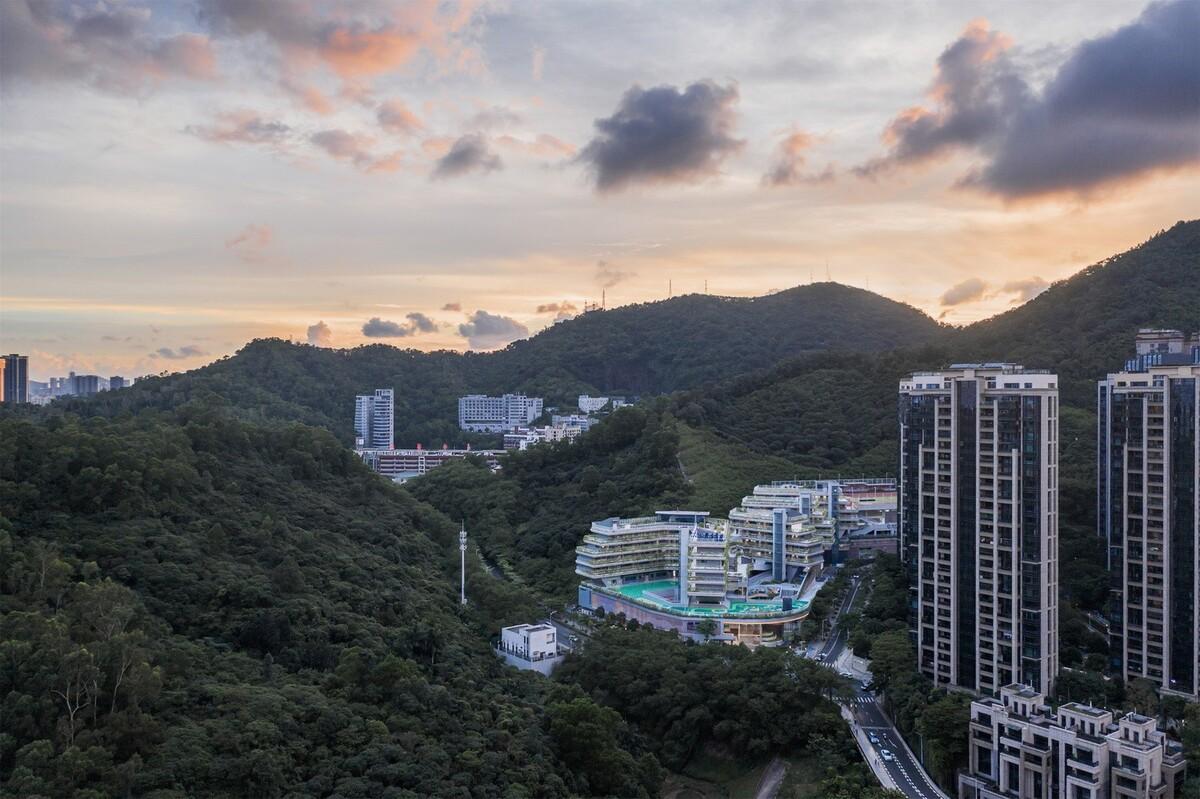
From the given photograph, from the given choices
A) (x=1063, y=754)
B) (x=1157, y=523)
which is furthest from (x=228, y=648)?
(x=1157, y=523)

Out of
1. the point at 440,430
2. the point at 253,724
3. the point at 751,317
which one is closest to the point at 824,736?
the point at 253,724

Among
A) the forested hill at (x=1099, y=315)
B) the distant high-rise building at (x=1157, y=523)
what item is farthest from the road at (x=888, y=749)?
the forested hill at (x=1099, y=315)

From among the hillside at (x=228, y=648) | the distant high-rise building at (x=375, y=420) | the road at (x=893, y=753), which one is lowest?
the road at (x=893, y=753)

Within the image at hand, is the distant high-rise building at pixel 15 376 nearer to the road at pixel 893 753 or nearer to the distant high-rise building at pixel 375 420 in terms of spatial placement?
the distant high-rise building at pixel 375 420

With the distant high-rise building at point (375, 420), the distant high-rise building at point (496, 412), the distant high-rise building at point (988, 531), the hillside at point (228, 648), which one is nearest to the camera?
the hillside at point (228, 648)

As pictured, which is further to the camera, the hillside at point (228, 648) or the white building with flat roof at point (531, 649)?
the white building with flat roof at point (531, 649)

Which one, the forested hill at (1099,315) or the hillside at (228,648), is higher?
the forested hill at (1099,315)

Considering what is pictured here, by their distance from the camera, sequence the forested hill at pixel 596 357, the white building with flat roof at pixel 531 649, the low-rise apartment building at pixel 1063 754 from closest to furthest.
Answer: the low-rise apartment building at pixel 1063 754
the white building with flat roof at pixel 531 649
the forested hill at pixel 596 357

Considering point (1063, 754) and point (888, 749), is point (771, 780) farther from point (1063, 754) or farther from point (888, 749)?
point (1063, 754)

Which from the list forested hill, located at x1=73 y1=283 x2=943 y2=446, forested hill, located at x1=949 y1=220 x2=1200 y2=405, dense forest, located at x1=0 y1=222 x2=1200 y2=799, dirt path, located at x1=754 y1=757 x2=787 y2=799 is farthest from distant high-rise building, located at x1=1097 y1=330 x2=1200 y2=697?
forested hill, located at x1=73 y1=283 x2=943 y2=446
